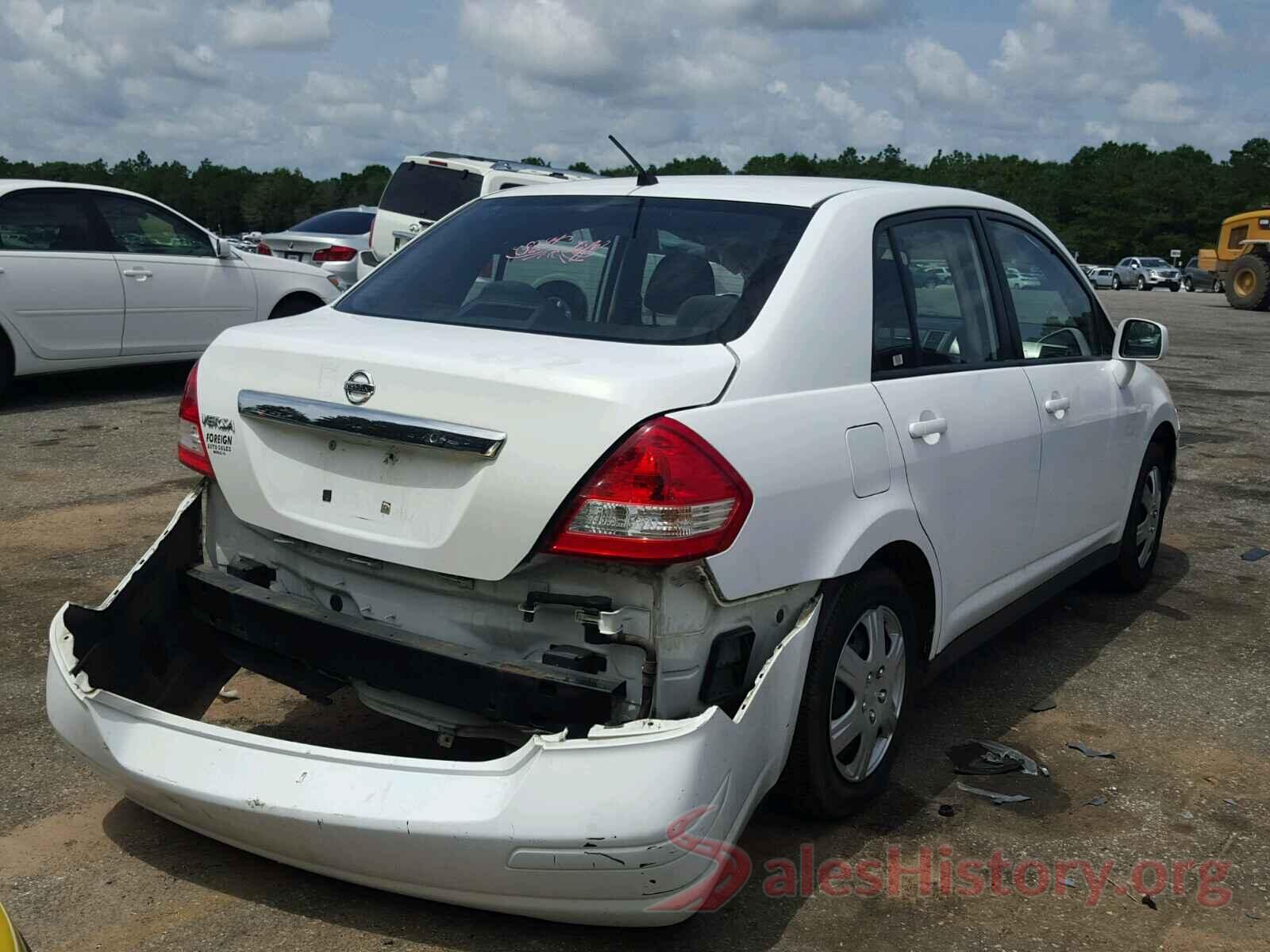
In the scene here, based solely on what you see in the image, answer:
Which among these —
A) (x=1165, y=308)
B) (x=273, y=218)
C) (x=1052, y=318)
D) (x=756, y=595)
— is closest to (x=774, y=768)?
(x=756, y=595)

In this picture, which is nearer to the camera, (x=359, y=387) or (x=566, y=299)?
(x=359, y=387)

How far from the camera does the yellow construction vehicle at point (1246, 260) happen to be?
30.2m

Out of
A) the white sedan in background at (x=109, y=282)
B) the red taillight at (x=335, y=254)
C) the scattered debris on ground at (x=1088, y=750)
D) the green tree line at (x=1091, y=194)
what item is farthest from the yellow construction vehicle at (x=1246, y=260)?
the green tree line at (x=1091, y=194)

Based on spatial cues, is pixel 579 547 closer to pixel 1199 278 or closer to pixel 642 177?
pixel 642 177

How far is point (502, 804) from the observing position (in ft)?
8.71

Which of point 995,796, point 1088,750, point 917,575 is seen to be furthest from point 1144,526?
point 917,575

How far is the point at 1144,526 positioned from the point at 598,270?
3116mm

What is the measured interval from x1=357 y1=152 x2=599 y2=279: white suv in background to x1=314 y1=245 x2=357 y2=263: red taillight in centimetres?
110

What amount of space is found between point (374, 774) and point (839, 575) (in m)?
1.19

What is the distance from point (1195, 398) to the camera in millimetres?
12820

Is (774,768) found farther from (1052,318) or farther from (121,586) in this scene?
(1052,318)

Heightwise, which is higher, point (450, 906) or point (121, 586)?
point (121, 586)

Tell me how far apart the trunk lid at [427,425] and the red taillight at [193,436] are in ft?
0.16

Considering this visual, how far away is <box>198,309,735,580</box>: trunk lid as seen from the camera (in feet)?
9.25
